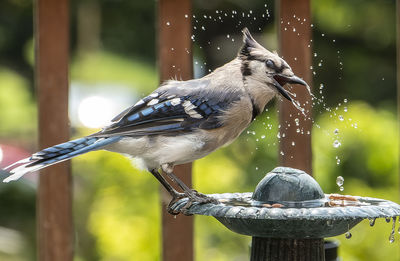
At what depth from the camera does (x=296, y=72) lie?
2982mm

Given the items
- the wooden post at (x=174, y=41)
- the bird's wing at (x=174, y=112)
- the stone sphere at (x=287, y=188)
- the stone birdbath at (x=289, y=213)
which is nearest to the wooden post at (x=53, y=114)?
the wooden post at (x=174, y=41)

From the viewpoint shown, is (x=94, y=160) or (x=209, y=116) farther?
(x=94, y=160)

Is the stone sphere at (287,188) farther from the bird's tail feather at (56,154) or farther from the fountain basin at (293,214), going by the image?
the bird's tail feather at (56,154)

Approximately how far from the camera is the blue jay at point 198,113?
7.84 ft

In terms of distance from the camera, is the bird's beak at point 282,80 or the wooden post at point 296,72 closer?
the bird's beak at point 282,80

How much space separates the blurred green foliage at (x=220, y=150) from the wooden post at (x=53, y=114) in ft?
3.09

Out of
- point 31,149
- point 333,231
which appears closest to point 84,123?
point 31,149

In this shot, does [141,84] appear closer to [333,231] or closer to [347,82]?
[347,82]

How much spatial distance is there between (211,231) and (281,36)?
153 cm

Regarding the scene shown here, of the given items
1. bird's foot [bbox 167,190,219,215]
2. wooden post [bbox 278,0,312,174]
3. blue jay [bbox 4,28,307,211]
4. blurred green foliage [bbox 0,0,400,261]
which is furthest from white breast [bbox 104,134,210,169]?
blurred green foliage [bbox 0,0,400,261]

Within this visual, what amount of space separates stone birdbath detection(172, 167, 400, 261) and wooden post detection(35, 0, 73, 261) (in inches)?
24.8

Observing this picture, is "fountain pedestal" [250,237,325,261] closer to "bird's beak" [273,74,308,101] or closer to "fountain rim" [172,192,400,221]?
"fountain rim" [172,192,400,221]

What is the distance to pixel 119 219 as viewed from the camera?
12.9ft

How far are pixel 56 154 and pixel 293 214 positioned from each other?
72 centimetres
